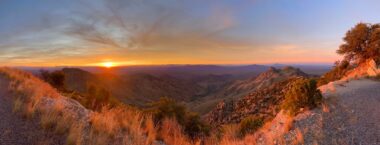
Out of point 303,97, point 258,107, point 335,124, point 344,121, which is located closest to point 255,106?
point 258,107

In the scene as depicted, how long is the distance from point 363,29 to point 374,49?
10.8 ft

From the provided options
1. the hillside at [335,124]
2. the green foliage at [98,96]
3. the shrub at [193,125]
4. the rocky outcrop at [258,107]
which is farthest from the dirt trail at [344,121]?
the green foliage at [98,96]

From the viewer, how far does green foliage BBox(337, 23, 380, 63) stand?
33062mm

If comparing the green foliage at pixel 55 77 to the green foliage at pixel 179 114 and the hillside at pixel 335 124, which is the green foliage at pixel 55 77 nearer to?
the green foliage at pixel 179 114

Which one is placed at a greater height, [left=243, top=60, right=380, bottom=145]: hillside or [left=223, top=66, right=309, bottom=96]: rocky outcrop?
[left=243, top=60, right=380, bottom=145]: hillside

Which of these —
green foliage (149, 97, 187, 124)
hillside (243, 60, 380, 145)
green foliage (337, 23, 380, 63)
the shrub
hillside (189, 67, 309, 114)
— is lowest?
hillside (189, 67, 309, 114)

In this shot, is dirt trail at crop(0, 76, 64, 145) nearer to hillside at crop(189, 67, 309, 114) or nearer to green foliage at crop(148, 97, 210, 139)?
green foliage at crop(148, 97, 210, 139)

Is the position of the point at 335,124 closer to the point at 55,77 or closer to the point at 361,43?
the point at 55,77

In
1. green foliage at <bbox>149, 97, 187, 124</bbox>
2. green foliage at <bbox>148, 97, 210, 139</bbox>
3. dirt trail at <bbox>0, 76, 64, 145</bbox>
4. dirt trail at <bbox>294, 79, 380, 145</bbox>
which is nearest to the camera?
dirt trail at <bbox>0, 76, 64, 145</bbox>

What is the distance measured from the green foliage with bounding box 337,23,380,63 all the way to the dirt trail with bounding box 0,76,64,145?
34.8m

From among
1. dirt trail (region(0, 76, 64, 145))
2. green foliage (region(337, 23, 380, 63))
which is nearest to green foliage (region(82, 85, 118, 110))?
dirt trail (region(0, 76, 64, 145))

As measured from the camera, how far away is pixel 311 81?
14602 millimetres

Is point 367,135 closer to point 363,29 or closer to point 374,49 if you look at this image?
point 374,49

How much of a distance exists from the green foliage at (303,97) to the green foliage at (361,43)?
2325cm
